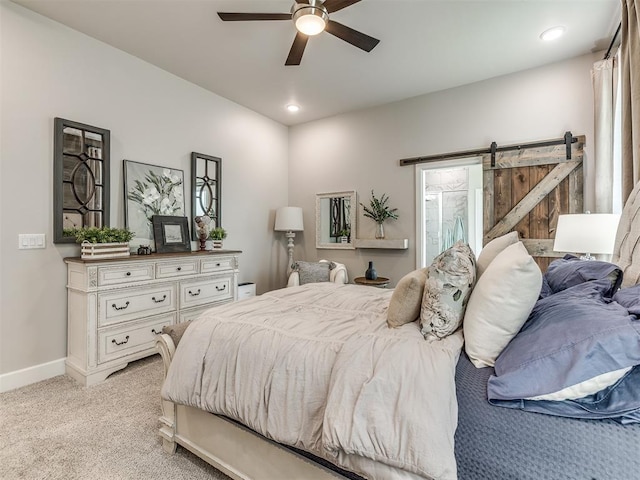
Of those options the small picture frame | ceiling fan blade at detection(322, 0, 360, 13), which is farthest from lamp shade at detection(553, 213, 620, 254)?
the small picture frame

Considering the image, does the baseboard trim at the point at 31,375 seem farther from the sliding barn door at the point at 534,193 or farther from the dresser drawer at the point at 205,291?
the sliding barn door at the point at 534,193

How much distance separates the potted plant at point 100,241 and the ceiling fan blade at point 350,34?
2432 mm

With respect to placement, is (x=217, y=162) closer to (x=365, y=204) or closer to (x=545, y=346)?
(x=365, y=204)

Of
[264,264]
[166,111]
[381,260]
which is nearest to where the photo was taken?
[166,111]

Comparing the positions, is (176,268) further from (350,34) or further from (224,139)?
(350,34)

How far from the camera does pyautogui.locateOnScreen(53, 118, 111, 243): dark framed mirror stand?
266cm

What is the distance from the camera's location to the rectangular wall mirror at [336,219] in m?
4.61

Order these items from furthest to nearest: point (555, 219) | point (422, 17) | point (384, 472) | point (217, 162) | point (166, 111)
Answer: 1. point (217, 162)
2. point (166, 111)
3. point (555, 219)
4. point (422, 17)
5. point (384, 472)

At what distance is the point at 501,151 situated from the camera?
11.6ft

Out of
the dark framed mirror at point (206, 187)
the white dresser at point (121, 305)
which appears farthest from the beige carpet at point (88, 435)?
the dark framed mirror at point (206, 187)

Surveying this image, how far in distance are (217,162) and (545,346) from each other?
391cm

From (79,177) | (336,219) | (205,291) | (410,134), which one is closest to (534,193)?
(410,134)

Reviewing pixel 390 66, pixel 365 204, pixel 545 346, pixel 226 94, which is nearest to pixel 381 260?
pixel 365 204

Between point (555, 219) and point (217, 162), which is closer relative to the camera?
point (555, 219)
